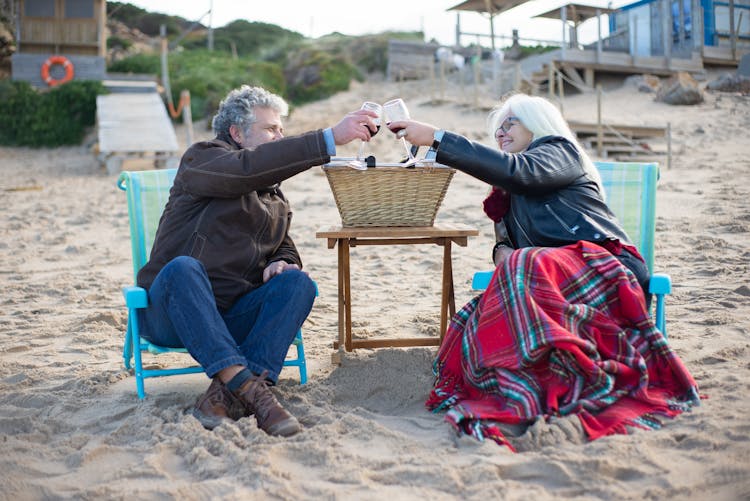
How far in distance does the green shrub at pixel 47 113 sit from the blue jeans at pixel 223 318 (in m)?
13.1

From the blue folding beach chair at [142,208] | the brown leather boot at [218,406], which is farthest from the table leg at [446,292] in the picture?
the brown leather boot at [218,406]

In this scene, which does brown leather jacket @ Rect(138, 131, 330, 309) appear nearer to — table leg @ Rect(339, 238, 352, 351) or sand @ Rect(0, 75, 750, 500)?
table leg @ Rect(339, 238, 352, 351)

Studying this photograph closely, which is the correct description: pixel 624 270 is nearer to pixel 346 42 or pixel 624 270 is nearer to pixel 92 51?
pixel 92 51

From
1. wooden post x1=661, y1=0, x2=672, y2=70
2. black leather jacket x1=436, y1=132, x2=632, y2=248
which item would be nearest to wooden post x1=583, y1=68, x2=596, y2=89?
wooden post x1=661, y1=0, x2=672, y2=70

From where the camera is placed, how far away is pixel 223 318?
10.6 feet

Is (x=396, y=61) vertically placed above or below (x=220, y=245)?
above

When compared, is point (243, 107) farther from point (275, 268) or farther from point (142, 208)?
point (142, 208)

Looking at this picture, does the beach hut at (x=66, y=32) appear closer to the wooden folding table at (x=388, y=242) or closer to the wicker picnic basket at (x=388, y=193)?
the wooden folding table at (x=388, y=242)

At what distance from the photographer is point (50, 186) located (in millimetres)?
11242

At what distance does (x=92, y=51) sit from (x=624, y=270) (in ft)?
61.8

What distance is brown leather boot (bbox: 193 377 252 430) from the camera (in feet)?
9.39

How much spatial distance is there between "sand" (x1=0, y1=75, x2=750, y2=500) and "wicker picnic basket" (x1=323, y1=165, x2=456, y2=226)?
0.70 metres

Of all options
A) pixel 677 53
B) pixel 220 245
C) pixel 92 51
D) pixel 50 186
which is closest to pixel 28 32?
pixel 92 51

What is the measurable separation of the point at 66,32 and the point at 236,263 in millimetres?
17943
